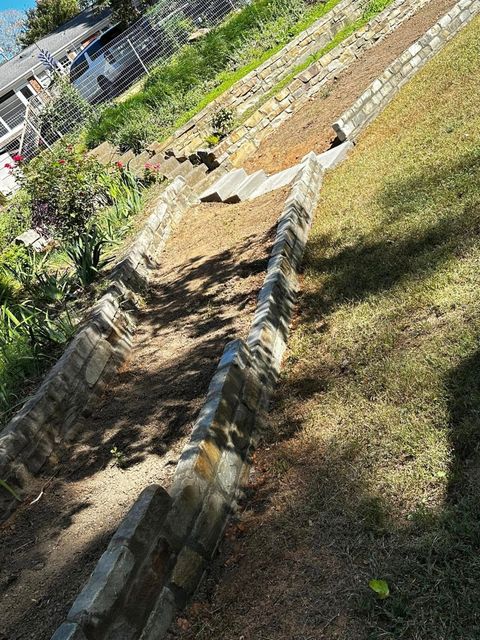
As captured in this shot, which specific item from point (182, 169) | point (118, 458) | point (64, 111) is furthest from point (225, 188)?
point (64, 111)

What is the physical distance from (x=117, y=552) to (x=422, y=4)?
15360 mm

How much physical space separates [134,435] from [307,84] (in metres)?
10.3

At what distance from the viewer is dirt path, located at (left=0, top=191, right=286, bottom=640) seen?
3.05 m

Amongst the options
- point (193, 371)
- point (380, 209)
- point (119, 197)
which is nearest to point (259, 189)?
point (119, 197)

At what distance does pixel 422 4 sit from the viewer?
43.1 feet

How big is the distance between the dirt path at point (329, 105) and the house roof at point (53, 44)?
24490 mm

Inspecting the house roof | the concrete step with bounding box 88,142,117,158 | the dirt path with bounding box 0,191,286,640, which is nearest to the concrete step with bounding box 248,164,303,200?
the dirt path with bounding box 0,191,286,640

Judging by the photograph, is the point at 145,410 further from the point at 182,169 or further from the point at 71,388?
the point at 182,169

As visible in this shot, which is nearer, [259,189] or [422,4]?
[259,189]

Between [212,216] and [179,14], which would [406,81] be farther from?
[179,14]

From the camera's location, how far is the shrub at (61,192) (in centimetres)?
790

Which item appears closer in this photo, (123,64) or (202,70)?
(202,70)

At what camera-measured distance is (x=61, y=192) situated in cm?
786

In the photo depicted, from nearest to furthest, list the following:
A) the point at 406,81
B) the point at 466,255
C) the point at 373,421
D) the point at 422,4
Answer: the point at 373,421, the point at 466,255, the point at 406,81, the point at 422,4
